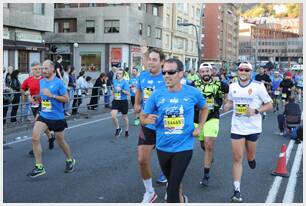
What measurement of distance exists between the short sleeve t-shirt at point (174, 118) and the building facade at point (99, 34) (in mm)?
38873

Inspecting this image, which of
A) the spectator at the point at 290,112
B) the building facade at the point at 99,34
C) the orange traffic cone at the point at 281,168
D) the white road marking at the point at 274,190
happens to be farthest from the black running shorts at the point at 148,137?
the building facade at the point at 99,34

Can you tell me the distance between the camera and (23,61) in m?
30.1

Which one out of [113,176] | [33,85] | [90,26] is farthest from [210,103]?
[90,26]

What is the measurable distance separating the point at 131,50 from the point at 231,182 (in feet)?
130

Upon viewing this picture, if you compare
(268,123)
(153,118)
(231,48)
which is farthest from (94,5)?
(231,48)

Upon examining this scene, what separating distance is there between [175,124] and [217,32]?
306 ft

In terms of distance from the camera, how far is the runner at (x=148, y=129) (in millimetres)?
5980

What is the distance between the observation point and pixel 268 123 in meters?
15.4

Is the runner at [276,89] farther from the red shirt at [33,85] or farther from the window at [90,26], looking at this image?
the window at [90,26]

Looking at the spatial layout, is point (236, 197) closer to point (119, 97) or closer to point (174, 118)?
point (174, 118)

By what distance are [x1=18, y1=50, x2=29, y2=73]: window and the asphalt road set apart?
754 inches

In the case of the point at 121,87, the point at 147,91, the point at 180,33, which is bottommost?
the point at 121,87

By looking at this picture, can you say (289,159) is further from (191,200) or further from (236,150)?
(191,200)

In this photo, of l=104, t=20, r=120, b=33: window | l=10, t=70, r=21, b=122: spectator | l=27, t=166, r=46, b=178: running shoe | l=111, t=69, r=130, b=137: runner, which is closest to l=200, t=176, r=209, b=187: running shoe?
l=27, t=166, r=46, b=178: running shoe
